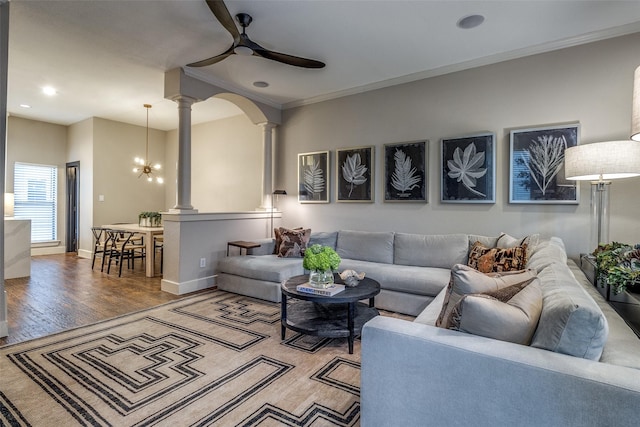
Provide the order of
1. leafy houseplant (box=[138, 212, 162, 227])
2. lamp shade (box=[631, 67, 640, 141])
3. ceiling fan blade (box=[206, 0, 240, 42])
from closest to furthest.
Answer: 1. lamp shade (box=[631, 67, 640, 141])
2. ceiling fan blade (box=[206, 0, 240, 42])
3. leafy houseplant (box=[138, 212, 162, 227])

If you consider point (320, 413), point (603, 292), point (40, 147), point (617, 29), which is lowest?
point (320, 413)

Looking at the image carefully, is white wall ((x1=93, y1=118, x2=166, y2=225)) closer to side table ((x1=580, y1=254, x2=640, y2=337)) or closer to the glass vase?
the glass vase

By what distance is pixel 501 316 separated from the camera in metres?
1.27

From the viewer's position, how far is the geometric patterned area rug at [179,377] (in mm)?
1734

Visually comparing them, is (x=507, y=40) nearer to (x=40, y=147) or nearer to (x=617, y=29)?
(x=617, y=29)

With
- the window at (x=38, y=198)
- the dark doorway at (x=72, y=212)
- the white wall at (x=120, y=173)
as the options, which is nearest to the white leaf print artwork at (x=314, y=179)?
the white wall at (x=120, y=173)

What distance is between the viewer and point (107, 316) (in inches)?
127

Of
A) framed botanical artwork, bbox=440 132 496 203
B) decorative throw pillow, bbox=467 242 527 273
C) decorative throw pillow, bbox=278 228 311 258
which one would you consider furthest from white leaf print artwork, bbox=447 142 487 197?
decorative throw pillow, bbox=278 228 311 258

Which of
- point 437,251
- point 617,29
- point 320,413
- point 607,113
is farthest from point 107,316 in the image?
point 617,29

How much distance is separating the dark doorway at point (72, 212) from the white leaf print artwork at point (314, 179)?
546 centimetres

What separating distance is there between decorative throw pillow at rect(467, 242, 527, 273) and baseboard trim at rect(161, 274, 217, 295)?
3316 mm

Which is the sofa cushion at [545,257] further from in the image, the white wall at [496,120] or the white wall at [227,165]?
the white wall at [227,165]

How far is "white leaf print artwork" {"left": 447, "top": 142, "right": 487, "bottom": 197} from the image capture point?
366cm

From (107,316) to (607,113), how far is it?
535 cm
